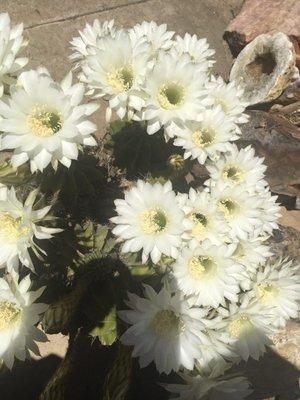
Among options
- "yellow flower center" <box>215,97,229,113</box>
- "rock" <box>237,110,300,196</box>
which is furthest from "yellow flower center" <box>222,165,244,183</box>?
"rock" <box>237,110,300,196</box>

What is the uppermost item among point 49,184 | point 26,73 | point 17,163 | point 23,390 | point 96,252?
point 26,73

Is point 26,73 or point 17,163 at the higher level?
point 26,73

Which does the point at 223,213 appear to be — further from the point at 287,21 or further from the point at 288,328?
the point at 287,21

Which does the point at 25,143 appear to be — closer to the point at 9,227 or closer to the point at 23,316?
the point at 9,227

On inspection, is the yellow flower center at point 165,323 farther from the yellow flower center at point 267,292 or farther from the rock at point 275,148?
the rock at point 275,148

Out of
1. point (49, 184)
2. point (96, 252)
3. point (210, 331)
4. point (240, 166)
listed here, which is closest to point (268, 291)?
point (210, 331)

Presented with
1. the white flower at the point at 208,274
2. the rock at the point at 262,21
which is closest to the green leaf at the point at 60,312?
the white flower at the point at 208,274

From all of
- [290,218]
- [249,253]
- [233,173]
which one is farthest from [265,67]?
[249,253]
